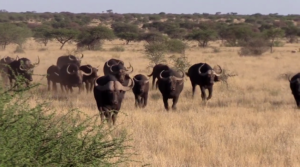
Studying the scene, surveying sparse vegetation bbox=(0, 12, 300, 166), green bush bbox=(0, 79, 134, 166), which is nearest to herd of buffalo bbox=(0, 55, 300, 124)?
sparse vegetation bbox=(0, 12, 300, 166)

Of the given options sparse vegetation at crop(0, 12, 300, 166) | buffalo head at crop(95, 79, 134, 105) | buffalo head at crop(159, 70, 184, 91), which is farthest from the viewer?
buffalo head at crop(159, 70, 184, 91)

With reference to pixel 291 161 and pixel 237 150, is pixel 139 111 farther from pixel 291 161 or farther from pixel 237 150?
pixel 291 161

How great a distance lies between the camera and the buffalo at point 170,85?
13.5 metres

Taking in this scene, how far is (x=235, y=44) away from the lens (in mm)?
50344

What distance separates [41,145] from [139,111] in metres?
8.16

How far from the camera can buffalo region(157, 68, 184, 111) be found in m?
13.5

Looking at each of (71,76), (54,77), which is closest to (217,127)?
(71,76)

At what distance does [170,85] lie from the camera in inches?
534

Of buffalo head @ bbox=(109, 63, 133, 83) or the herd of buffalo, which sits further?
buffalo head @ bbox=(109, 63, 133, 83)

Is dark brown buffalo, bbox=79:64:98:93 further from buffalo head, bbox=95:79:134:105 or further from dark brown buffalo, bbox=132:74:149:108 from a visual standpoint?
buffalo head, bbox=95:79:134:105

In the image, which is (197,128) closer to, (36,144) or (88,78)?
(36,144)

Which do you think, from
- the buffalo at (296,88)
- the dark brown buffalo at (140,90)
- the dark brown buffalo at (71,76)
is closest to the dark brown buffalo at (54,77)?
the dark brown buffalo at (71,76)

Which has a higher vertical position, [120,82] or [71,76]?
[120,82]

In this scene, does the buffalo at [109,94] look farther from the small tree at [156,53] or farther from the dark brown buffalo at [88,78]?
the small tree at [156,53]
